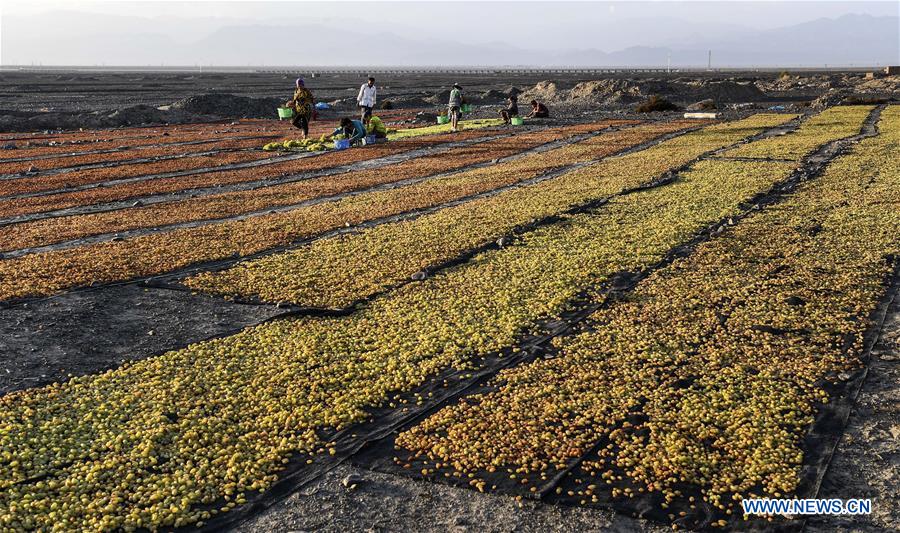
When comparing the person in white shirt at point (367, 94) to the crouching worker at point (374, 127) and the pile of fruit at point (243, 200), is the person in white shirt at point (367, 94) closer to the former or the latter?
the crouching worker at point (374, 127)

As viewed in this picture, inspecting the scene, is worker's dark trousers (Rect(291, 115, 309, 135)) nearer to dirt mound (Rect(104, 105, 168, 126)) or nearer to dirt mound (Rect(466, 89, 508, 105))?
dirt mound (Rect(104, 105, 168, 126))

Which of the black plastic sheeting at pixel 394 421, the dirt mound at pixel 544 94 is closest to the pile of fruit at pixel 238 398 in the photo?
the black plastic sheeting at pixel 394 421

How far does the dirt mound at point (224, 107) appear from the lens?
155ft

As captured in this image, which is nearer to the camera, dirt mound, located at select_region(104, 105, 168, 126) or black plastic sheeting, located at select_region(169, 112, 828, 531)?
black plastic sheeting, located at select_region(169, 112, 828, 531)

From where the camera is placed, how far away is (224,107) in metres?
48.4

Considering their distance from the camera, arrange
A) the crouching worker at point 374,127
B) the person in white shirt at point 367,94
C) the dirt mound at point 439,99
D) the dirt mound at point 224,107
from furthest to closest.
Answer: the dirt mound at point 439,99, the dirt mound at point 224,107, the crouching worker at point 374,127, the person in white shirt at point 367,94

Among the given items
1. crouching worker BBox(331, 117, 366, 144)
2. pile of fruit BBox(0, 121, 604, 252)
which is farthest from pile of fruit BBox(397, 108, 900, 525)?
crouching worker BBox(331, 117, 366, 144)

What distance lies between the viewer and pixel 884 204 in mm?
14758

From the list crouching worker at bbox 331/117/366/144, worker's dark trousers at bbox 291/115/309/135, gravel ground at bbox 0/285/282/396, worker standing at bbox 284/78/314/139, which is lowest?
gravel ground at bbox 0/285/282/396

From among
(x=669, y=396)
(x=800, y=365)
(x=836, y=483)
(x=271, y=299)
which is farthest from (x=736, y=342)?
(x=271, y=299)

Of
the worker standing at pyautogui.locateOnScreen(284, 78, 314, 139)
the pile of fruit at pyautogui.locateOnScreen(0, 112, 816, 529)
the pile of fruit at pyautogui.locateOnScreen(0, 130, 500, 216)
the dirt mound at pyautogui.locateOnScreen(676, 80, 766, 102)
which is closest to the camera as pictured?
the pile of fruit at pyautogui.locateOnScreen(0, 112, 816, 529)

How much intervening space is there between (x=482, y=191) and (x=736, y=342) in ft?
35.2

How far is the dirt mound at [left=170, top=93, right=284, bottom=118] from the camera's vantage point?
4719 centimetres

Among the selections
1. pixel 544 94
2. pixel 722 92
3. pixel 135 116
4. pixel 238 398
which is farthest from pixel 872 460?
pixel 722 92
